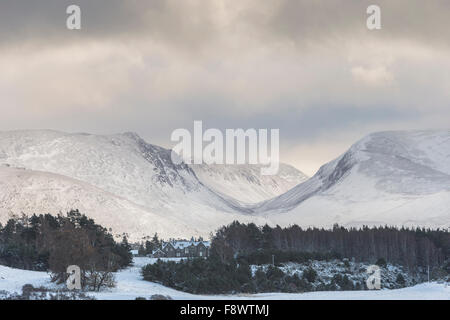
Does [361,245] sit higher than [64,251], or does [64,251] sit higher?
[64,251]

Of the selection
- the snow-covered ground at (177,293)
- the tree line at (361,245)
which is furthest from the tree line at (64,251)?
the tree line at (361,245)

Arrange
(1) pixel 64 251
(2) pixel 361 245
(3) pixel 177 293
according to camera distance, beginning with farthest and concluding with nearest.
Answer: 1. (2) pixel 361 245
2. (3) pixel 177 293
3. (1) pixel 64 251

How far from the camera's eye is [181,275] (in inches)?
4633

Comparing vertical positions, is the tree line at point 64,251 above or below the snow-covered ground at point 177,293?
above

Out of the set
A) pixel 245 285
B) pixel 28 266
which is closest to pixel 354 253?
pixel 245 285

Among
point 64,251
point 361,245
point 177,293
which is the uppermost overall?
point 64,251

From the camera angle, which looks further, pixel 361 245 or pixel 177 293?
pixel 361 245

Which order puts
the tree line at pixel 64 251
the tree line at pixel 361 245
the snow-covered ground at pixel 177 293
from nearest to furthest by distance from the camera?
the snow-covered ground at pixel 177 293 < the tree line at pixel 64 251 < the tree line at pixel 361 245

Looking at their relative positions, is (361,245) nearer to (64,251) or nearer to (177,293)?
(177,293)

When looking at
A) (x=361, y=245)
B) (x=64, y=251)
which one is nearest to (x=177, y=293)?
(x=64, y=251)

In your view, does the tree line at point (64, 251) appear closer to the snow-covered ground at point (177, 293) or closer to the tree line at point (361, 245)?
the snow-covered ground at point (177, 293)

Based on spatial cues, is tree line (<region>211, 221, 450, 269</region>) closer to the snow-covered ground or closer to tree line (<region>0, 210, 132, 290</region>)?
tree line (<region>0, 210, 132, 290</region>)
